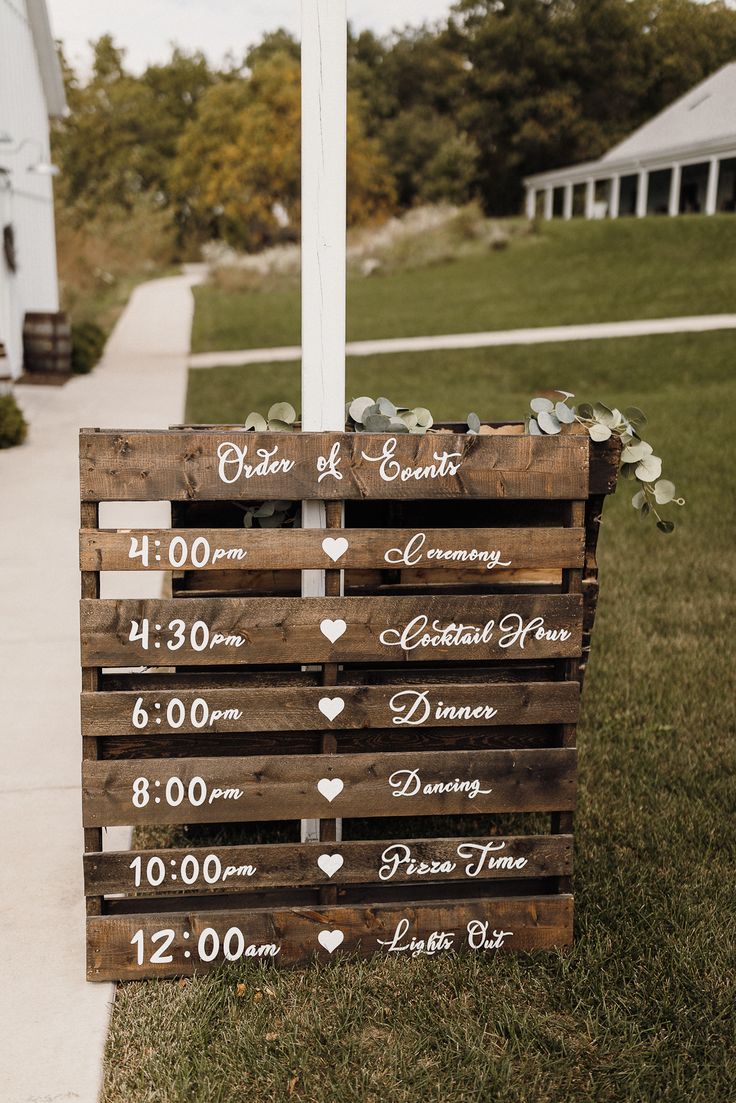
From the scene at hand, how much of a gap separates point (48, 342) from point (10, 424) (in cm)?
Answer: 502

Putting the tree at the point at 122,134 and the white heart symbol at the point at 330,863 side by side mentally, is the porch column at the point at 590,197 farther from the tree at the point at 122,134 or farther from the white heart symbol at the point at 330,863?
the white heart symbol at the point at 330,863

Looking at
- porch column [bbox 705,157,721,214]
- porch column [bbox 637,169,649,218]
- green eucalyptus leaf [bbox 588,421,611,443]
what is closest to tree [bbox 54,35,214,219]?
porch column [bbox 637,169,649,218]

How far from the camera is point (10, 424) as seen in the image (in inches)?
375

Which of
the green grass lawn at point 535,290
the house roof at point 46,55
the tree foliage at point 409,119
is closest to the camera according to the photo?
the house roof at point 46,55

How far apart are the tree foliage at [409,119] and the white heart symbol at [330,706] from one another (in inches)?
1356

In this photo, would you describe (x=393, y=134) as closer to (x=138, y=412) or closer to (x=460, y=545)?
(x=138, y=412)

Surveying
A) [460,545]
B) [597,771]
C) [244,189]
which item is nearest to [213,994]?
[460,545]

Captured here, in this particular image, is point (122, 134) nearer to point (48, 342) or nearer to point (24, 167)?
point (24, 167)

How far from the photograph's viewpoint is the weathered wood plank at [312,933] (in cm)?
261

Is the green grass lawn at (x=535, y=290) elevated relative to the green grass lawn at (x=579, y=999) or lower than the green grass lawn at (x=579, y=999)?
lower

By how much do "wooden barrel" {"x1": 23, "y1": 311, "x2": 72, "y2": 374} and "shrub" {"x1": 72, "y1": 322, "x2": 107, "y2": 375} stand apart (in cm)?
25

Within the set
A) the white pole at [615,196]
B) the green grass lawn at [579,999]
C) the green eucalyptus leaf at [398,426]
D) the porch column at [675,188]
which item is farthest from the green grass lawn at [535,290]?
the green eucalyptus leaf at [398,426]

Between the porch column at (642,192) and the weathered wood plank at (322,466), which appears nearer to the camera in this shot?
the weathered wood plank at (322,466)

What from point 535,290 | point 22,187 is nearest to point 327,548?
point 22,187
